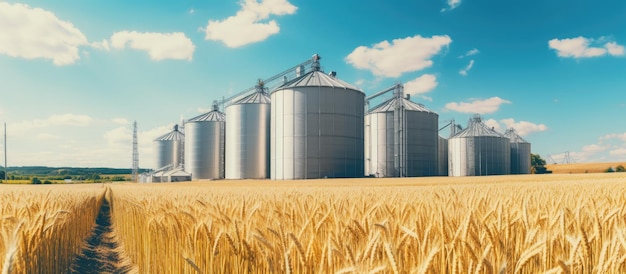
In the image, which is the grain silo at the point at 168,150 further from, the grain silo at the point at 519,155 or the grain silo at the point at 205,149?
the grain silo at the point at 519,155

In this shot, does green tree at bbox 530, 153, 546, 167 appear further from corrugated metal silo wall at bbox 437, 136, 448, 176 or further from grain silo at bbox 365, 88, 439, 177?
grain silo at bbox 365, 88, 439, 177

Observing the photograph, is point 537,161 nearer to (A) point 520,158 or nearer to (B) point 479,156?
(A) point 520,158

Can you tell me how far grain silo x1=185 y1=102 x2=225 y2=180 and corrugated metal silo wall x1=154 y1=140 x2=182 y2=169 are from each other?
12753 mm

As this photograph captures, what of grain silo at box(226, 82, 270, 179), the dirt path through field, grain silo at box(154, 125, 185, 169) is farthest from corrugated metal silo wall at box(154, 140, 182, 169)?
the dirt path through field

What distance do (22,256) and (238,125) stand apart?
4390 centimetres

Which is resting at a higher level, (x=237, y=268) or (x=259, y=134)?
(x=259, y=134)

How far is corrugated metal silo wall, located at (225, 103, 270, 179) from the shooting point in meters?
45.2

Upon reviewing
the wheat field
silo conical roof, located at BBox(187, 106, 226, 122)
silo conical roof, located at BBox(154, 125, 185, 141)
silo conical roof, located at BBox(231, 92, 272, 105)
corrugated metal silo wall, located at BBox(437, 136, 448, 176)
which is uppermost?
silo conical roof, located at BBox(231, 92, 272, 105)

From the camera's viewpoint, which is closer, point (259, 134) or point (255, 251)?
point (255, 251)

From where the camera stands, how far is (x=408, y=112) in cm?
4825

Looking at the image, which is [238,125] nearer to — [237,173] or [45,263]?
[237,173]

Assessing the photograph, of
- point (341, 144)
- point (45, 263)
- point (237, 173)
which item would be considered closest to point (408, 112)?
point (341, 144)

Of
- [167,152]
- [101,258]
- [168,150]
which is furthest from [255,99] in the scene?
[101,258]

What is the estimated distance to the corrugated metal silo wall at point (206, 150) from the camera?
51.8 metres
